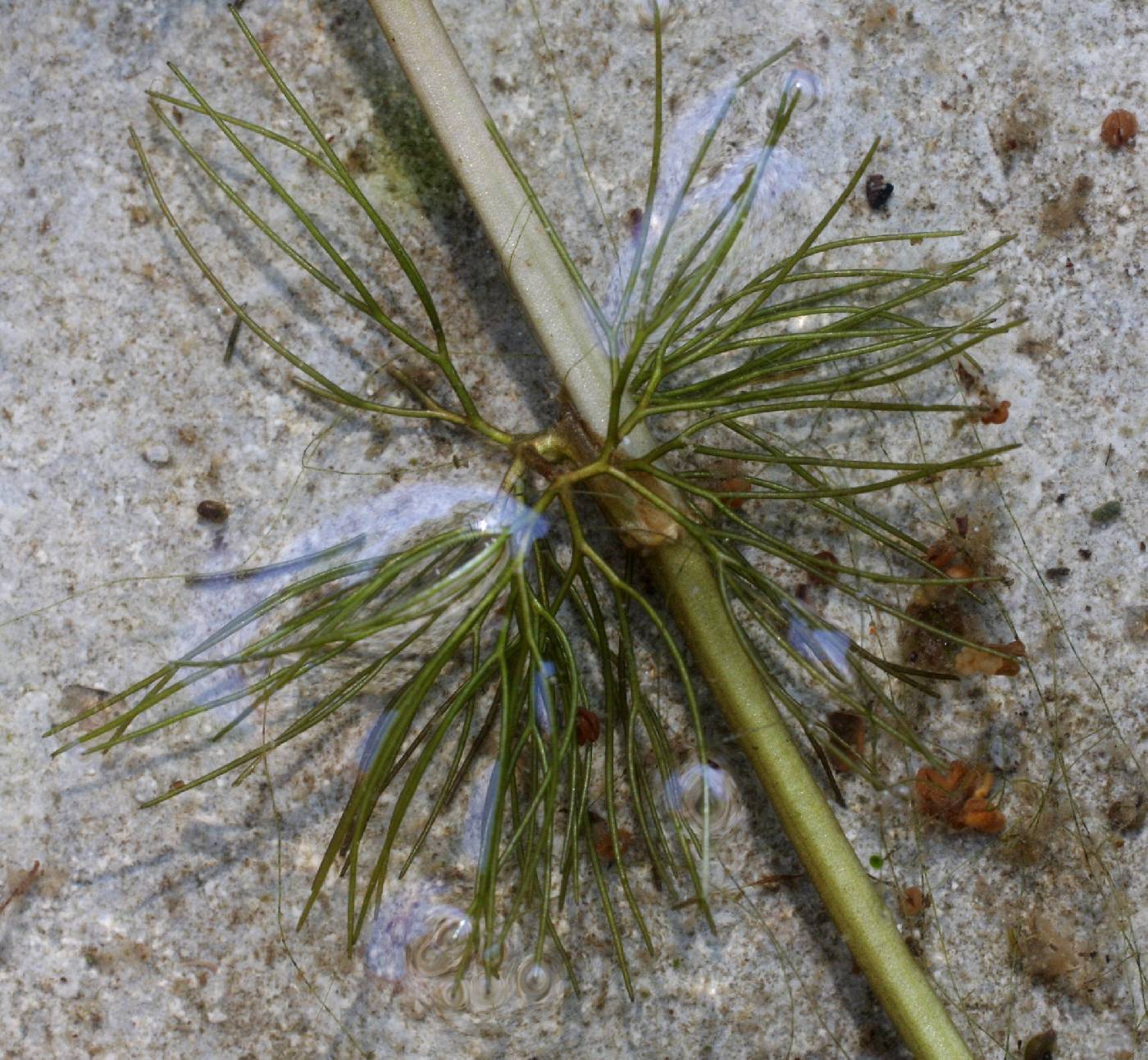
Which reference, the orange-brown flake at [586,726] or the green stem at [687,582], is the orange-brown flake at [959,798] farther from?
Result: the orange-brown flake at [586,726]

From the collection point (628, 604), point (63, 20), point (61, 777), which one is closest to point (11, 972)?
point (61, 777)

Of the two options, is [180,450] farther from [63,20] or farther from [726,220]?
[726,220]

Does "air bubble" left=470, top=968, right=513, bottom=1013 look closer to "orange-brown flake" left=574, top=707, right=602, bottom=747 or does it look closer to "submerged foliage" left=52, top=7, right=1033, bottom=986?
"submerged foliage" left=52, top=7, right=1033, bottom=986

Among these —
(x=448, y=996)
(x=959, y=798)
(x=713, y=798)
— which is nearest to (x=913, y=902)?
(x=959, y=798)

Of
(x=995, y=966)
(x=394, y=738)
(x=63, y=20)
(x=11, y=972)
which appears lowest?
(x=995, y=966)

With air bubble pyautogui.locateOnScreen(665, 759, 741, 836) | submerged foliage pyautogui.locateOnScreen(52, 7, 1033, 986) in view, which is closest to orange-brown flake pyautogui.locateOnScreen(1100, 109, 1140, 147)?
submerged foliage pyautogui.locateOnScreen(52, 7, 1033, 986)

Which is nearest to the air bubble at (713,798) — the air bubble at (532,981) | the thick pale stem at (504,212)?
the air bubble at (532,981)

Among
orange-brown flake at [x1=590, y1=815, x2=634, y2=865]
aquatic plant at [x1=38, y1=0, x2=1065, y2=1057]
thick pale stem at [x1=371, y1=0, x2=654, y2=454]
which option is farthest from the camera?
orange-brown flake at [x1=590, y1=815, x2=634, y2=865]
